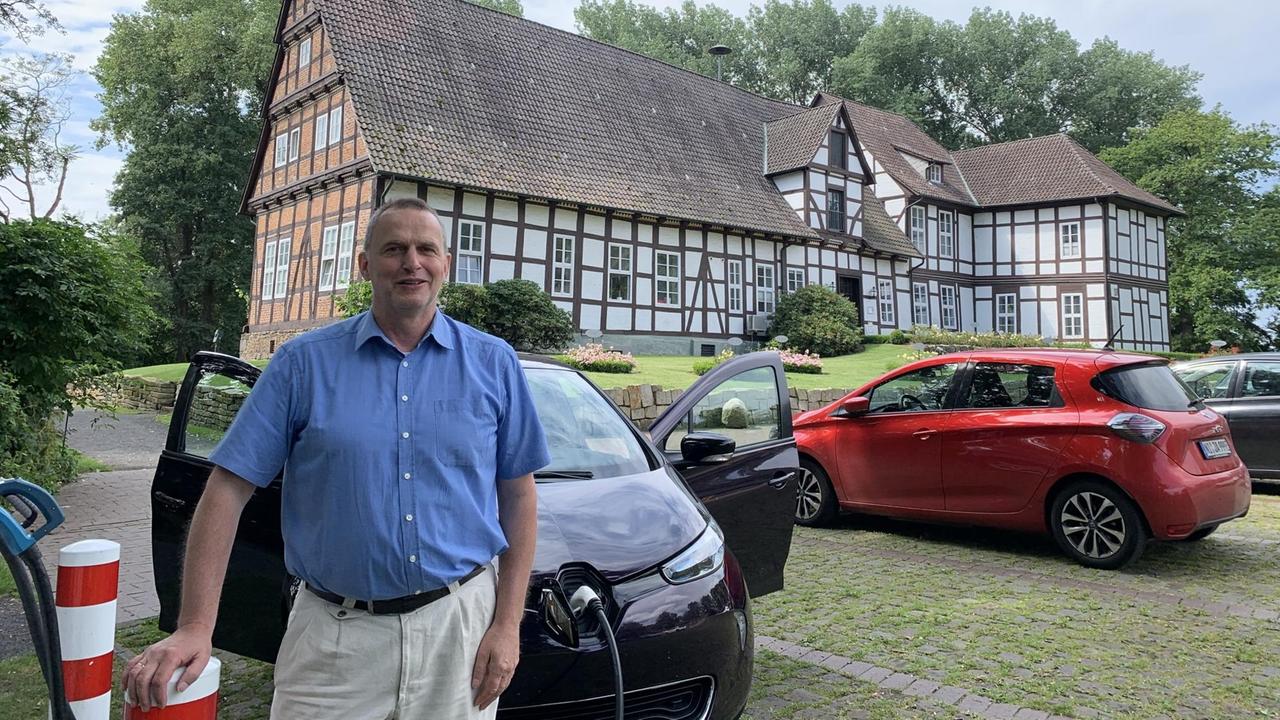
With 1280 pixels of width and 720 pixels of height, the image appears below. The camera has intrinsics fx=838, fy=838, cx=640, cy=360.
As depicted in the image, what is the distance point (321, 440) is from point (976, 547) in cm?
684

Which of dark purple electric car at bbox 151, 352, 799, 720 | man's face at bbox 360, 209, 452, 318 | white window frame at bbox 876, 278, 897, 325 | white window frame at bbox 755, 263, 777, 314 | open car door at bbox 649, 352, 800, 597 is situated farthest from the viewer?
white window frame at bbox 876, 278, 897, 325

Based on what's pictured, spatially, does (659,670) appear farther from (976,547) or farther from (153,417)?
(153,417)

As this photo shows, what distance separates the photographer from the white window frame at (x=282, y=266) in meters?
24.5

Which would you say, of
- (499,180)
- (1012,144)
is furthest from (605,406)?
(1012,144)

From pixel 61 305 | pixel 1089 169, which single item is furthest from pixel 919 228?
pixel 61 305

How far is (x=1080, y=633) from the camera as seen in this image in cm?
504

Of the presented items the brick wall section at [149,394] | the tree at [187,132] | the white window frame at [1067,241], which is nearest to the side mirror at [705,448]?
the brick wall section at [149,394]

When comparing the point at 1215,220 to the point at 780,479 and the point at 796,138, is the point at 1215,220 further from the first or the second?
the point at 780,479

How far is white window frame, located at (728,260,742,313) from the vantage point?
2667 cm

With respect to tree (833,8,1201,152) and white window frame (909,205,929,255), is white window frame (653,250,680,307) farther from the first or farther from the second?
tree (833,8,1201,152)

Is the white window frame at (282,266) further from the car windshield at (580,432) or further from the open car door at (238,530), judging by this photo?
the car windshield at (580,432)

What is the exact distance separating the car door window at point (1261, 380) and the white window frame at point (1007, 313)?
90.0ft

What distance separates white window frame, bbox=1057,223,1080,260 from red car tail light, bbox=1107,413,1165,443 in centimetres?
3332

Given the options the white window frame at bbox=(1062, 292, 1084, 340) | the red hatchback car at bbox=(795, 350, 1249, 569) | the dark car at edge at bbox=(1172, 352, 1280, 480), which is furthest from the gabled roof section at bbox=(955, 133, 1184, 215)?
the red hatchback car at bbox=(795, 350, 1249, 569)
